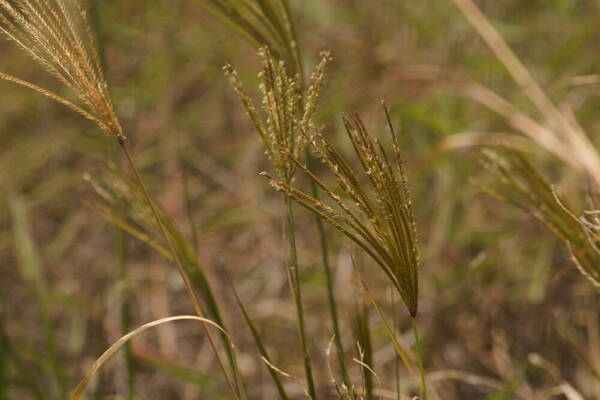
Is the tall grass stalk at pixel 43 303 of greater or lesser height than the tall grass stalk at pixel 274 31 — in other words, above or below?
below

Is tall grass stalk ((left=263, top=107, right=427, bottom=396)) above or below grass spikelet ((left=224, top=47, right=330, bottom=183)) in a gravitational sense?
below

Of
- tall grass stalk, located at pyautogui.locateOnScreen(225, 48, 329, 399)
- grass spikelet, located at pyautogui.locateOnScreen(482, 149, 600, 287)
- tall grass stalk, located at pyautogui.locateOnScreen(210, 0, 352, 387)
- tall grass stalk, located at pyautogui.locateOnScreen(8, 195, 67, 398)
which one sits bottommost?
tall grass stalk, located at pyautogui.locateOnScreen(8, 195, 67, 398)

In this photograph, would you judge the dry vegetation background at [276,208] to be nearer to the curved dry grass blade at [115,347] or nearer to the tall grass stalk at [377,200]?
the curved dry grass blade at [115,347]

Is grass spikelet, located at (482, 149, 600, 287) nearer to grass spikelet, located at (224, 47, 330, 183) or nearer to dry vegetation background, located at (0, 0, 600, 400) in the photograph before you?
grass spikelet, located at (224, 47, 330, 183)

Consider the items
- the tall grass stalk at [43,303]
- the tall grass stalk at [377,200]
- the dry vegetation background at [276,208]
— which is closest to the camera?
the tall grass stalk at [377,200]

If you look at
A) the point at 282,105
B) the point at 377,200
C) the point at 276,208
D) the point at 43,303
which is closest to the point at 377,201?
the point at 377,200

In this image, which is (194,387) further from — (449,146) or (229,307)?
(449,146)

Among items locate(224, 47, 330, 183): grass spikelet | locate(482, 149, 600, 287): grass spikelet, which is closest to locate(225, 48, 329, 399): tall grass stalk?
locate(224, 47, 330, 183): grass spikelet

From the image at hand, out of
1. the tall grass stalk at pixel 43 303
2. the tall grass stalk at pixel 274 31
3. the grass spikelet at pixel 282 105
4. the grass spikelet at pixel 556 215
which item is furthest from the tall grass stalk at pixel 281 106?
the tall grass stalk at pixel 43 303
